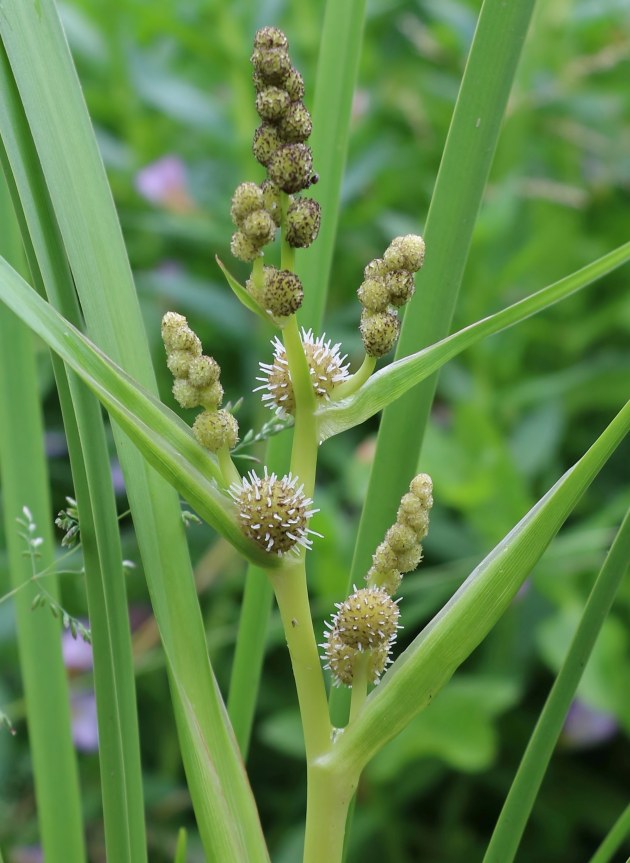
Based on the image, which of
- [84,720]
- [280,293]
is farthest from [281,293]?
[84,720]

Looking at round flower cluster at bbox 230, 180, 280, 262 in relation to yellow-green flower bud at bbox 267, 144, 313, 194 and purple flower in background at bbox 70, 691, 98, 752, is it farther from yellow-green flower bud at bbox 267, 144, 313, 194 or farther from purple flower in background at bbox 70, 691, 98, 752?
purple flower in background at bbox 70, 691, 98, 752

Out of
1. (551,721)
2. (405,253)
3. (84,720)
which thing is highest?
(84,720)

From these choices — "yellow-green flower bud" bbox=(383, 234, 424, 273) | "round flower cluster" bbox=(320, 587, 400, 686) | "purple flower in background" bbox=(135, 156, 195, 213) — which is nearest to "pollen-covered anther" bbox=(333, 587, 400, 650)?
"round flower cluster" bbox=(320, 587, 400, 686)

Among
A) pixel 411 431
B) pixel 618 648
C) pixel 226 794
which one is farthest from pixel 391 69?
pixel 226 794

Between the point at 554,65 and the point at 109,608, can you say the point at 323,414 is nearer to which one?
the point at 109,608

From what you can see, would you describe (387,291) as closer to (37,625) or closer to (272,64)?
(272,64)

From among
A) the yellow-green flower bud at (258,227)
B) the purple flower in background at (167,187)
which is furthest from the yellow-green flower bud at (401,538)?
the purple flower in background at (167,187)
